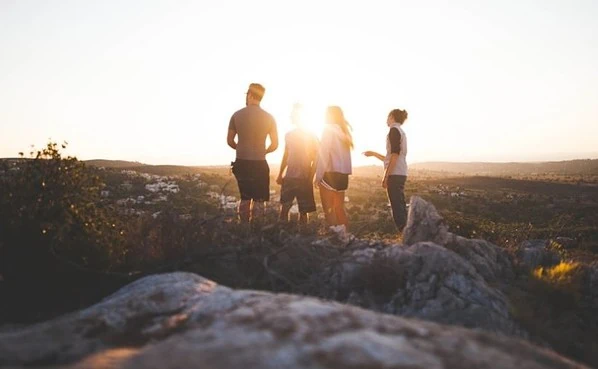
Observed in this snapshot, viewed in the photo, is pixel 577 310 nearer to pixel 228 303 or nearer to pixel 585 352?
pixel 585 352

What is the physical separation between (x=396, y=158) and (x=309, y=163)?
1607mm

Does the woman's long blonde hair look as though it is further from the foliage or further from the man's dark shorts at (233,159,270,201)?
the foliage

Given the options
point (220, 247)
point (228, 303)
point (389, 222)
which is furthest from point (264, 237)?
point (389, 222)

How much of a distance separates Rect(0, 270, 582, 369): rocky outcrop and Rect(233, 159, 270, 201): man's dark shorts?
14.6 ft

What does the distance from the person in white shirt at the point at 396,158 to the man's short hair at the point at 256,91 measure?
98.9 inches

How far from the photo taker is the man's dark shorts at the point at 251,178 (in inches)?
298

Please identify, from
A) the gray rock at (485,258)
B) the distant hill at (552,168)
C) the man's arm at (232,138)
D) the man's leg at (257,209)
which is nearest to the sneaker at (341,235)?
the man's leg at (257,209)

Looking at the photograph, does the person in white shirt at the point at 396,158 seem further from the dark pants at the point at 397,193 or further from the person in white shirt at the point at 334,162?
the person in white shirt at the point at 334,162

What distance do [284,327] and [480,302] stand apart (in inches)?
119

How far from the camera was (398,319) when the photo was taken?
2586 mm

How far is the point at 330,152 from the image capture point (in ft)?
27.0

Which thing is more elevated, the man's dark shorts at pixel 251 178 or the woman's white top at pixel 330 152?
the woman's white top at pixel 330 152

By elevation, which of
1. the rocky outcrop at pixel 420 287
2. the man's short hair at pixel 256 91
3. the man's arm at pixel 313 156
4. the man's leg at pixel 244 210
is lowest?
the rocky outcrop at pixel 420 287

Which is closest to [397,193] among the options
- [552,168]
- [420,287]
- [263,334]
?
[420,287]
